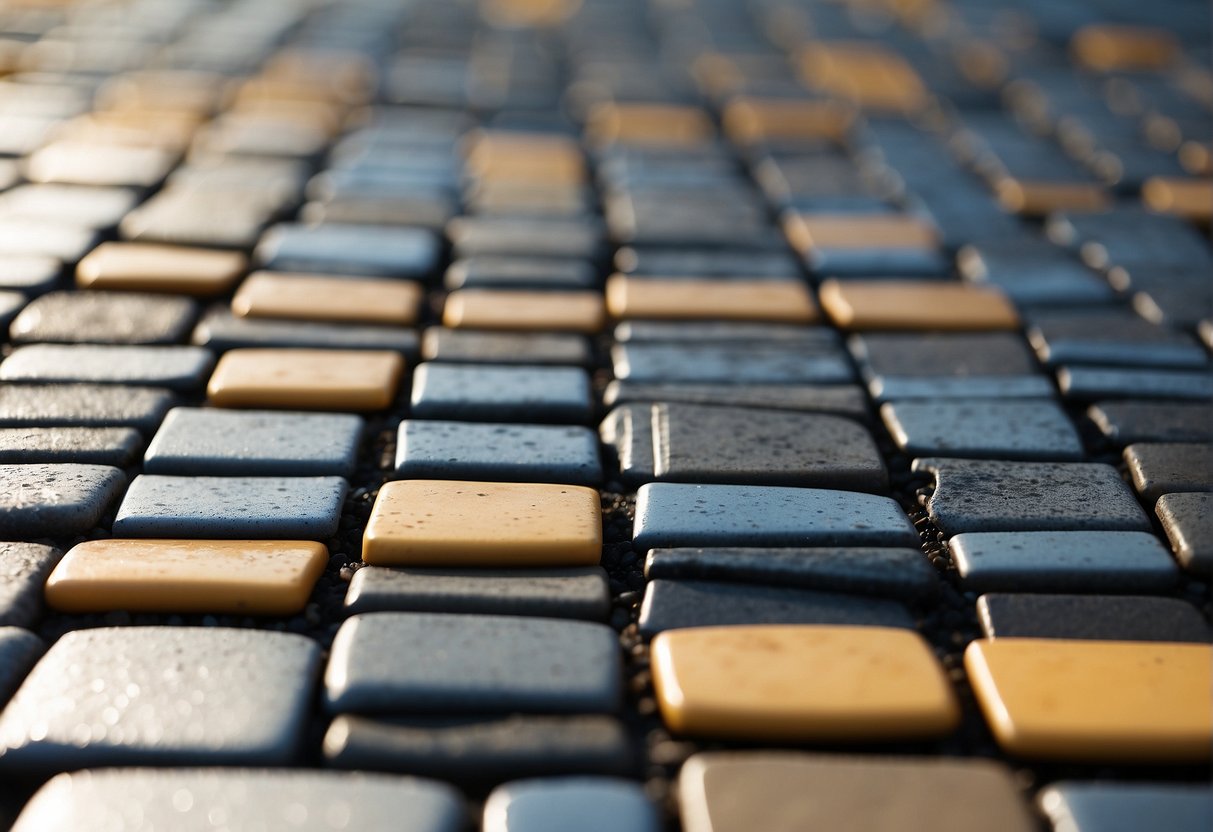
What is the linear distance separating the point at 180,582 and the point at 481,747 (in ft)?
1.16

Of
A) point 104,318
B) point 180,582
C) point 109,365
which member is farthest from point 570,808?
point 104,318

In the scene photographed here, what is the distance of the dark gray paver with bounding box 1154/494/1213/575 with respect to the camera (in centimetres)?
122

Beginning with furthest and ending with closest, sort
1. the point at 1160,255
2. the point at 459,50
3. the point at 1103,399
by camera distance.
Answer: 1. the point at 459,50
2. the point at 1160,255
3. the point at 1103,399

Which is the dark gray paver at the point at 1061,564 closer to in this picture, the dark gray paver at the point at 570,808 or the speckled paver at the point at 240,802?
the dark gray paver at the point at 570,808

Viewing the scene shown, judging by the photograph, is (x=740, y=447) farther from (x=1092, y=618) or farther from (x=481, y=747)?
(x=481, y=747)

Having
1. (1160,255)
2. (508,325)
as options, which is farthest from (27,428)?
(1160,255)

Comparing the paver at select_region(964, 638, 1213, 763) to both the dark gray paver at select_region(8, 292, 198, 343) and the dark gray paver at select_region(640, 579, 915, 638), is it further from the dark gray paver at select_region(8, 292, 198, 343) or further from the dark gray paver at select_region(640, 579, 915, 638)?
the dark gray paver at select_region(8, 292, 198, 343)

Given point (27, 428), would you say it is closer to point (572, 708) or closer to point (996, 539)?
point (572, 708)

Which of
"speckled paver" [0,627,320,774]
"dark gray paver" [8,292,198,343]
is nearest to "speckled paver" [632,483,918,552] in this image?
"speckled paver" [0,627,320,774]

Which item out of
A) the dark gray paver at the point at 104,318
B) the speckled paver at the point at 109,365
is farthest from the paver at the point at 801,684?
the dark gray paver at the point at 104,318

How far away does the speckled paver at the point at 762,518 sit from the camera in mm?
1227

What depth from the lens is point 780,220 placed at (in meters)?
2.23

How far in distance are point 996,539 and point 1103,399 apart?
469 mm

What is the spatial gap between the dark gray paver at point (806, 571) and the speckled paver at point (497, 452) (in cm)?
21
